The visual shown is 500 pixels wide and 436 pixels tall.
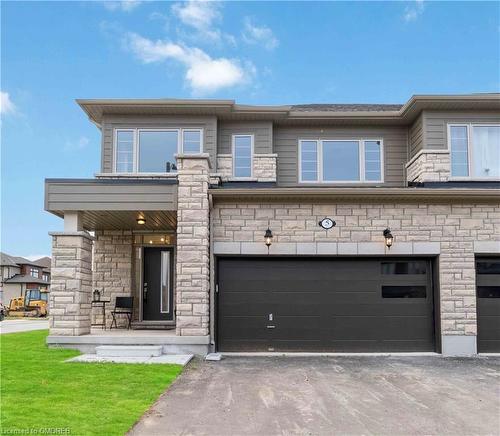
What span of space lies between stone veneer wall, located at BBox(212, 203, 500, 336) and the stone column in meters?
3.12

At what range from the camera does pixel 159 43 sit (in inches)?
877

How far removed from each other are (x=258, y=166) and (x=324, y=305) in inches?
181

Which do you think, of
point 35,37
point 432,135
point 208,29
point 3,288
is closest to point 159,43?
point 208,29

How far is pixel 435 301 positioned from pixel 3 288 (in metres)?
50.1

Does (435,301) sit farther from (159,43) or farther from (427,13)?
(159,43)

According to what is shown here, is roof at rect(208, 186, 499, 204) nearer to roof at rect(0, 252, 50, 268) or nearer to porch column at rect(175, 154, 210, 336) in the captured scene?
porch column at rect(175, 154, 210, 336)

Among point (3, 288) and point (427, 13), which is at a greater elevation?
point (427, 13)

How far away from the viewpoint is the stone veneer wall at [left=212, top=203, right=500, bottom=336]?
35.4ft

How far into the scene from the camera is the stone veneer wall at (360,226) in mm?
→ 10805

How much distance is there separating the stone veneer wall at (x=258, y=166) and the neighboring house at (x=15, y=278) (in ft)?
143

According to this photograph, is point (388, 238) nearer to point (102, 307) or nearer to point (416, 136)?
point (416, 136)

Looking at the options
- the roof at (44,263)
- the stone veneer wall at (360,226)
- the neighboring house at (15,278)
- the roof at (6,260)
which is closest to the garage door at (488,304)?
the stone veneer wall at (360,226)

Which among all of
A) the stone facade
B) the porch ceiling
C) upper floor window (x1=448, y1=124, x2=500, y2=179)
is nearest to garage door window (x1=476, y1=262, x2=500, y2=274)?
the stone facade

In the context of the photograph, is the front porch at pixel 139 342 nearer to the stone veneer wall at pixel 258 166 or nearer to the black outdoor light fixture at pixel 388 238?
the black outdoor light fixture at pixel 388 238
